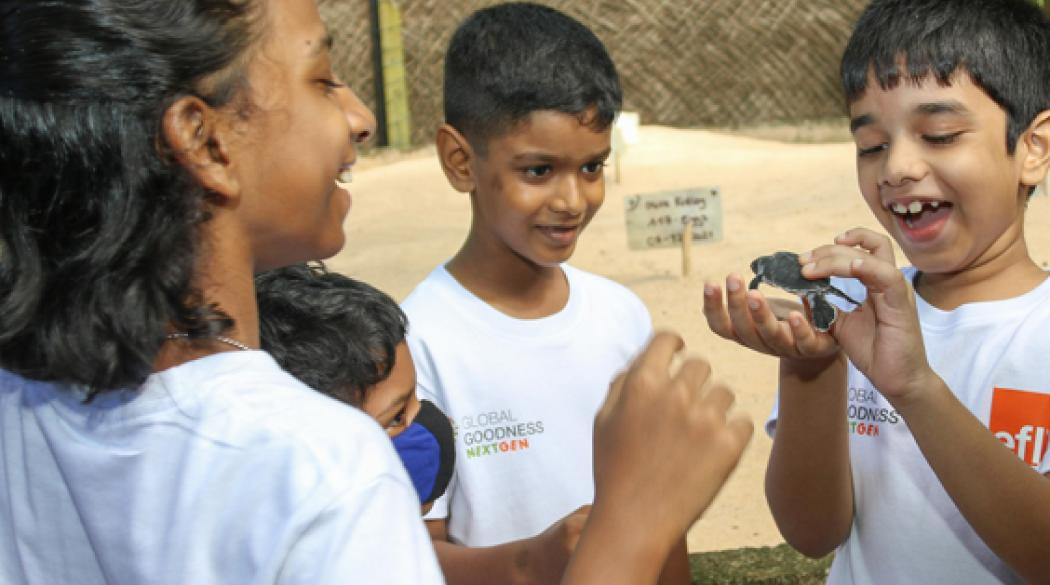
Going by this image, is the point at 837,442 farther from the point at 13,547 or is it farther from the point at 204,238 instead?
the point at 13,547

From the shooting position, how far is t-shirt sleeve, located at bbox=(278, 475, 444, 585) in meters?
0.92

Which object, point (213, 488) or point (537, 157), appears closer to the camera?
A: point (213, 488)

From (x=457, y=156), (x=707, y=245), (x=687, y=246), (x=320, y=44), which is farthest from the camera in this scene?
(x=707, y=245)

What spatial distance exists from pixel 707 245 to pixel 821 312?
5.62 m

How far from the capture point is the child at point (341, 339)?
1.45 metres

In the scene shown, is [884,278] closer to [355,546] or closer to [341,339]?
[341,339]

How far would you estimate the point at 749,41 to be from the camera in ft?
34.1

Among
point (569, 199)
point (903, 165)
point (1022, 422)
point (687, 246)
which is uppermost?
point (903, 165)

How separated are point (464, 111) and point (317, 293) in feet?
3.07

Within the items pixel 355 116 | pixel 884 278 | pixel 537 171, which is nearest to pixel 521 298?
pixel 537 171

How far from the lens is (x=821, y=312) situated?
5.05 ft

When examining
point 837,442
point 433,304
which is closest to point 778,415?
point 837,442

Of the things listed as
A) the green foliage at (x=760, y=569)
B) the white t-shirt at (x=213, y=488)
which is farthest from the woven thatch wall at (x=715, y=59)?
the white t-shirt at (x=213, y=488)

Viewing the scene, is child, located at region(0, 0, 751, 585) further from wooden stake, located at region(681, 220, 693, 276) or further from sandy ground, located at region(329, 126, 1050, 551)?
wooden stake, located at region(681, 220, 693, 276)
